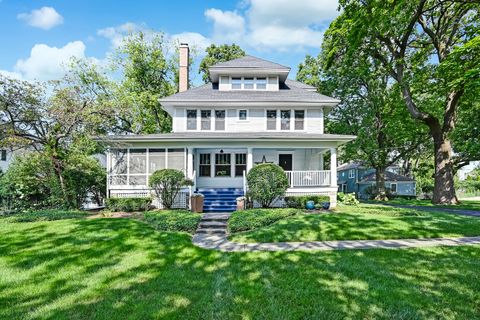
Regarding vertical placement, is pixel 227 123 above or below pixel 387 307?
above

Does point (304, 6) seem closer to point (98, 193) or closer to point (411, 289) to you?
point (411, 289)

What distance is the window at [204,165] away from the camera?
614 inches

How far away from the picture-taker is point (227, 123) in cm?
1563

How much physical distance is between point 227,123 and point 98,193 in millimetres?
8332

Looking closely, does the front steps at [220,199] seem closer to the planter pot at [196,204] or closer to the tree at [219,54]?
the planter pot at [196,204]

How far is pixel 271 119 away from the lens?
51.4 ft

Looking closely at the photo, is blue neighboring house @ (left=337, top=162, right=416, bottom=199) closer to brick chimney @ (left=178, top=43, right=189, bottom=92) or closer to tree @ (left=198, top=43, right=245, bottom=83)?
tree @ (left=198, top=43, right=245, bottom=83)

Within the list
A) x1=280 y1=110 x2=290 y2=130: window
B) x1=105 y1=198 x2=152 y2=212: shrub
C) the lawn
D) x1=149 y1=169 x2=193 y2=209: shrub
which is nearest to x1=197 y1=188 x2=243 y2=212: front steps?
x1=149 y1=169 x2=193 y2=209: shrub

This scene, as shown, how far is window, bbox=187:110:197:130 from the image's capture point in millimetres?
15609

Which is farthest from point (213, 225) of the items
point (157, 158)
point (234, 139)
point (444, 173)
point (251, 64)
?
point (444, 173)

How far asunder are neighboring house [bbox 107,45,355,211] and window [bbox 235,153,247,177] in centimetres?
6

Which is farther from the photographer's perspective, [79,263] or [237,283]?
[79,263]

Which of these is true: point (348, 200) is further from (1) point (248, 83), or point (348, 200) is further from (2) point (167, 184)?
(2) point (167, 184)

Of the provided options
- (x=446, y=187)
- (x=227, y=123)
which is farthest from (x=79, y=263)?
(x=446, y=187)
